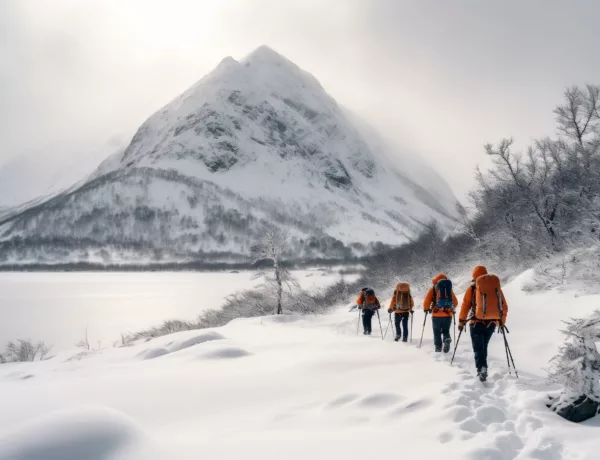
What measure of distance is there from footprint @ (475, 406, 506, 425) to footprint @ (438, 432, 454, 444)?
2.59 ft

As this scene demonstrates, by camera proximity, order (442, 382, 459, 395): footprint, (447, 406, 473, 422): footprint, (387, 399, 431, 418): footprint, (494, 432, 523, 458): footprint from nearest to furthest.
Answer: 1. (494, 432, 523, 458): footprint
2. (447, 406, 473, 422): footprint
3. (387, 399, 431, 418): footprint
4. (442, 382, 459, 395): footprint

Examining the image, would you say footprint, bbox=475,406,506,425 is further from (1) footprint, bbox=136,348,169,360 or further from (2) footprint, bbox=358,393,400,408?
(1) footprint, bbox=136,348,169,360

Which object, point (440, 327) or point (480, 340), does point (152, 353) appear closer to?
point (440, 327)

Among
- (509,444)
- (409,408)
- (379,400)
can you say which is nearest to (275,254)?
(379,400)

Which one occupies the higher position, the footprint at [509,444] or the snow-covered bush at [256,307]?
the footprint at [509,444]

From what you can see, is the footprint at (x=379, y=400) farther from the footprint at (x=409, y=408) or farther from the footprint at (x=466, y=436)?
the footprint at (x=466, y=436)

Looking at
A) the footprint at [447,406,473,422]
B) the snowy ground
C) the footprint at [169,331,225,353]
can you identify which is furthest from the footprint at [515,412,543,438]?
the footprint at [169,331,225,353]

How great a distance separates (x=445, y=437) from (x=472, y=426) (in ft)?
1.97

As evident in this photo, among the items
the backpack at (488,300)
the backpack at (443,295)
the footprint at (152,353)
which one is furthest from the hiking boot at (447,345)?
the footprint at (152,353)

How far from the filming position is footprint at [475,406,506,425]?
230 inches

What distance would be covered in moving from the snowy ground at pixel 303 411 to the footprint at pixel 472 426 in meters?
0.03

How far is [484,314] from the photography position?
820cm

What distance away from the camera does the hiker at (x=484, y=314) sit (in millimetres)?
8164

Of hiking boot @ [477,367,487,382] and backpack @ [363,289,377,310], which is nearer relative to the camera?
hiking boot @ [477,367,487,382]
